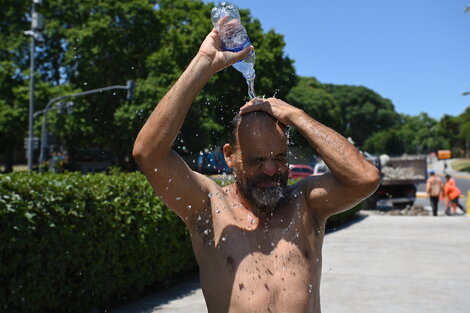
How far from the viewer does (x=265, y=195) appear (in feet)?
6.46

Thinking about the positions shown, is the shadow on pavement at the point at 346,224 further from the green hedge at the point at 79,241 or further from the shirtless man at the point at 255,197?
the shirtless man at the point at 255,197

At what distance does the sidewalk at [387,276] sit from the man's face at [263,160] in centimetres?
349

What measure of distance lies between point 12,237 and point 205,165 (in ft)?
6.81

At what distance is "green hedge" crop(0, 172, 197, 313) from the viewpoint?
4.39 metres

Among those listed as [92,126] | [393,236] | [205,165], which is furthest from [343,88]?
[205,165]

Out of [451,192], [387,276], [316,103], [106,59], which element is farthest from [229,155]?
[316,103]

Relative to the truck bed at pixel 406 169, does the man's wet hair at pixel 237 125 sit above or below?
above

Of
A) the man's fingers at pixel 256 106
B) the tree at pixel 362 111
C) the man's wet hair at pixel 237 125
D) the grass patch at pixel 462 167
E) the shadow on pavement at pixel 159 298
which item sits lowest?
the grass patch at pixel 462 167

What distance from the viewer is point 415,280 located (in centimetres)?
739

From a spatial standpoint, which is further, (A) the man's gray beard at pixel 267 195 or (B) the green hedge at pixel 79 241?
(B) the green hedge at pixel 79 241

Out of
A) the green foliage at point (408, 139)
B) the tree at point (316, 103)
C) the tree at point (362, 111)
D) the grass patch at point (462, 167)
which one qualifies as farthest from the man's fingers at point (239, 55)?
the tree at point (362, 111)

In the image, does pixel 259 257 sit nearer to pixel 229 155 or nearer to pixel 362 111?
pixel 229 155

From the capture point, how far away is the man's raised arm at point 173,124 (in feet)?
6.07

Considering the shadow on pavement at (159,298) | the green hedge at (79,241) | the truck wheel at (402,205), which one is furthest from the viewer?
the truck wheel at (402,205)
